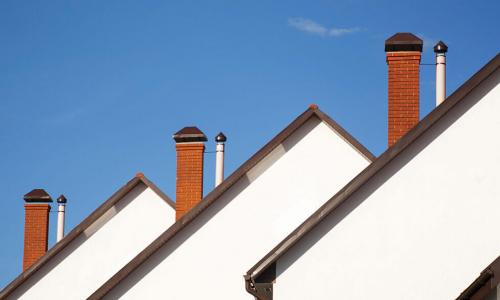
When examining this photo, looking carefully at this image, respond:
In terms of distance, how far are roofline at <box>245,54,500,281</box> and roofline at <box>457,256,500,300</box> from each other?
260 centimetres

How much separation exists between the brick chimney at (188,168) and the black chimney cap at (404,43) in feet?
20.7

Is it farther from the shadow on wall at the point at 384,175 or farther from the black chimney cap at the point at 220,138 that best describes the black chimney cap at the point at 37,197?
the shadow on wall at the point at 384,175

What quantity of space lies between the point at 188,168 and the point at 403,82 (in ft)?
21.9

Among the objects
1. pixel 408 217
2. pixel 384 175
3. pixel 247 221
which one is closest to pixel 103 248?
pixel 247 221

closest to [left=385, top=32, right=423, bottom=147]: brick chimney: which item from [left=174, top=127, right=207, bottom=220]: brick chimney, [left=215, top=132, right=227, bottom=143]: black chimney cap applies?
[left=174, top=127, right=207, bottom=220]: brick chimney

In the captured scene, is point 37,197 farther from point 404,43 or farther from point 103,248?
point 404,43

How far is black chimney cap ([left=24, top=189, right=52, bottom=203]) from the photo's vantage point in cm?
2670

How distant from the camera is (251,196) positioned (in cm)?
1973

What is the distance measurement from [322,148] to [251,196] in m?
1.78

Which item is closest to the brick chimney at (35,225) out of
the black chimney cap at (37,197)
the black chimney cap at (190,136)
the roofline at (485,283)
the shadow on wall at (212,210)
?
the black chimney cap at (37,197)

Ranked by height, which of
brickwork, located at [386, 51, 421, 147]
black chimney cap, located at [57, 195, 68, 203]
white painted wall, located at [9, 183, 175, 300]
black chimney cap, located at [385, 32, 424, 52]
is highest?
black chimney cap, located at [385, 32, 424, 52]

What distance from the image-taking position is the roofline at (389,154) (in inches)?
578

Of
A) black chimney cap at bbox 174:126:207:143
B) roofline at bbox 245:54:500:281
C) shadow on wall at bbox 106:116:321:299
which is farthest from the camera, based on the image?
black chimney cap at bbox 174:126:207:143

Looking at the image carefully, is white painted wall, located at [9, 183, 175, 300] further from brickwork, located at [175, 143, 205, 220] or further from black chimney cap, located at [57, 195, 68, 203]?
black chimney cap, located at [57, 195, 68, 203]
